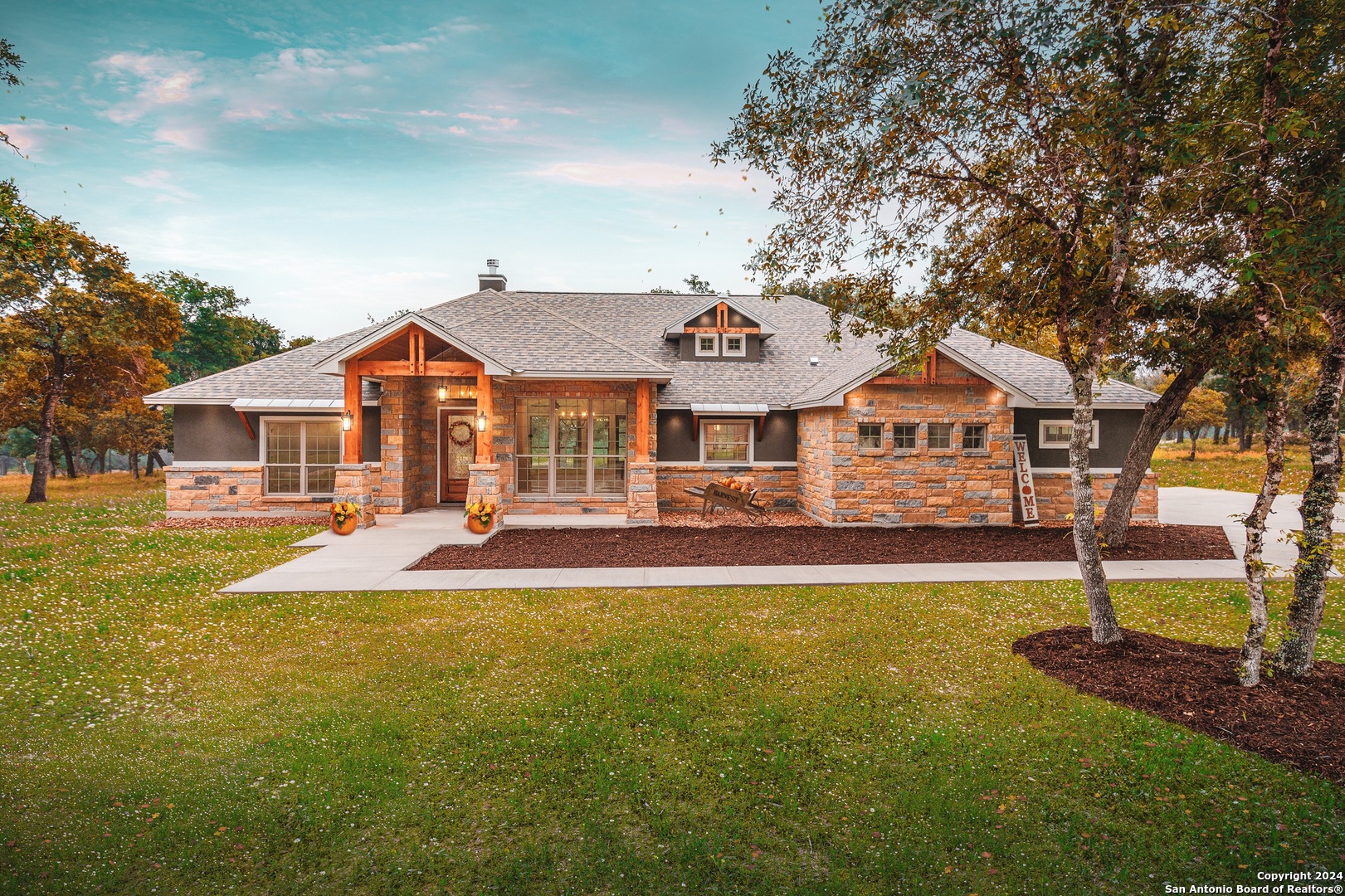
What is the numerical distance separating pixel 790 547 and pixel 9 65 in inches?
591

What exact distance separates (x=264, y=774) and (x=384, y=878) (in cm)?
159

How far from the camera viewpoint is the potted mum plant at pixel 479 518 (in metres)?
12.5

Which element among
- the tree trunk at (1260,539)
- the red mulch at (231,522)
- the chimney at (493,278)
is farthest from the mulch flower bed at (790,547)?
the chimney at (493,278)

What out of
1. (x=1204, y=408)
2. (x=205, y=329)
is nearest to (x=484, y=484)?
(x=205, y=329)

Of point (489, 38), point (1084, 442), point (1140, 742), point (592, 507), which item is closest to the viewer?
point (1140, 742)

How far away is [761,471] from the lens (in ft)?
53.9

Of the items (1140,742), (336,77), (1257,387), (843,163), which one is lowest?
(1140,742)

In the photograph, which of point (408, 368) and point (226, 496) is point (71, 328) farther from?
point (408, 368)

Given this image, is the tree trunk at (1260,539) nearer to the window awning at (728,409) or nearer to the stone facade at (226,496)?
the window awning at (728,409)

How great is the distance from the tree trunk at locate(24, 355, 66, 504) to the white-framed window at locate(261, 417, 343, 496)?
1087cm

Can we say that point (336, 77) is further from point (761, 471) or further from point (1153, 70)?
point (1153, 70)

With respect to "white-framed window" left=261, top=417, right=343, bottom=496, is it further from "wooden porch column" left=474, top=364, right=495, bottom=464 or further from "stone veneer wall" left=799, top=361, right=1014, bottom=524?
"stone veneer wall" left=799, top=361, right=1014, bottom=524

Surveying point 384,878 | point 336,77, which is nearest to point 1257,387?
point 384,878

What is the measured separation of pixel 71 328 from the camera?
18891mm
